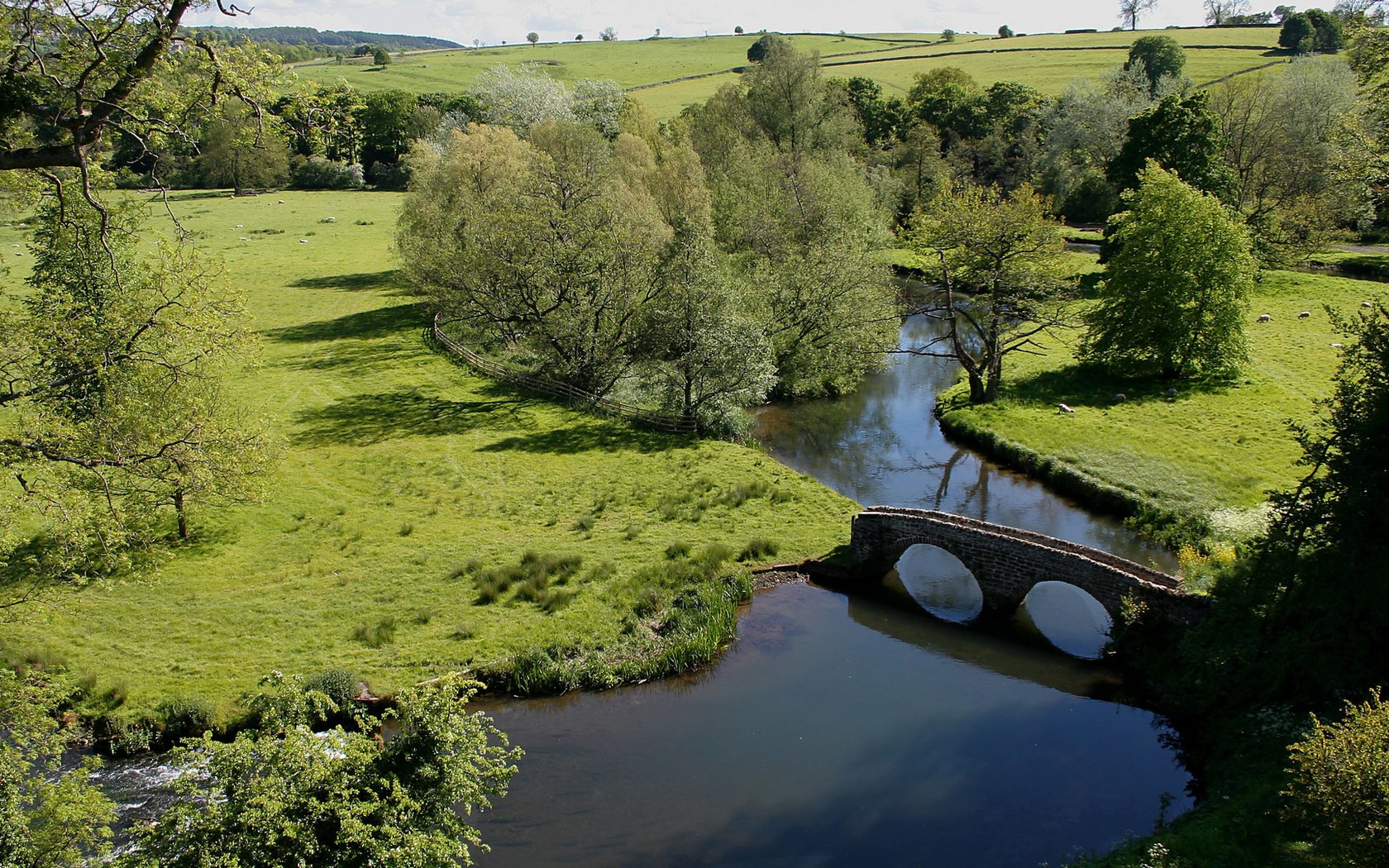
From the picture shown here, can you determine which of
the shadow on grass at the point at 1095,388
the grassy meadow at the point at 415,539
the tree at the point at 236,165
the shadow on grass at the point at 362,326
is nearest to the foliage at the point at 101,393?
the grassy meadow at the point at 415,539

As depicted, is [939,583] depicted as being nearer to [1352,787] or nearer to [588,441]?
[1352,787]

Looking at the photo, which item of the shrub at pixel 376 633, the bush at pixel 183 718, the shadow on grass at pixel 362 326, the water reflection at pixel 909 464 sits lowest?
the bush at pixel 183 718

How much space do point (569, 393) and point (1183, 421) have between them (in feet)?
91.4

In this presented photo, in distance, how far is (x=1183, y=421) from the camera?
3759 centimetres

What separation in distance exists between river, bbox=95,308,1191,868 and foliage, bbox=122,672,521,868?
16.2 feet

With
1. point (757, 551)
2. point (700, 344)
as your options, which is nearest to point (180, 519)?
point (757, 551)

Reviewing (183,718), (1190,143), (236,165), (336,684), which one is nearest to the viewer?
(183,718)

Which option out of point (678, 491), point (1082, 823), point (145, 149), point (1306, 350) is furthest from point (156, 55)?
point (1306, 350)

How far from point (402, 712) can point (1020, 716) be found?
1552 centimetres

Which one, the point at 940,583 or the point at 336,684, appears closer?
the point at 336,684

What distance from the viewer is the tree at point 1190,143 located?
5503cm

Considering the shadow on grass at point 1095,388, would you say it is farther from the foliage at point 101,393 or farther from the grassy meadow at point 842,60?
the grassy meadow at point 842,60

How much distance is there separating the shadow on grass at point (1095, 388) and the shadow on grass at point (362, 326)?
36830 mm

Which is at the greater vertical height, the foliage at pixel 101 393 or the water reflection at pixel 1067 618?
the foliage at pixel 101 393
